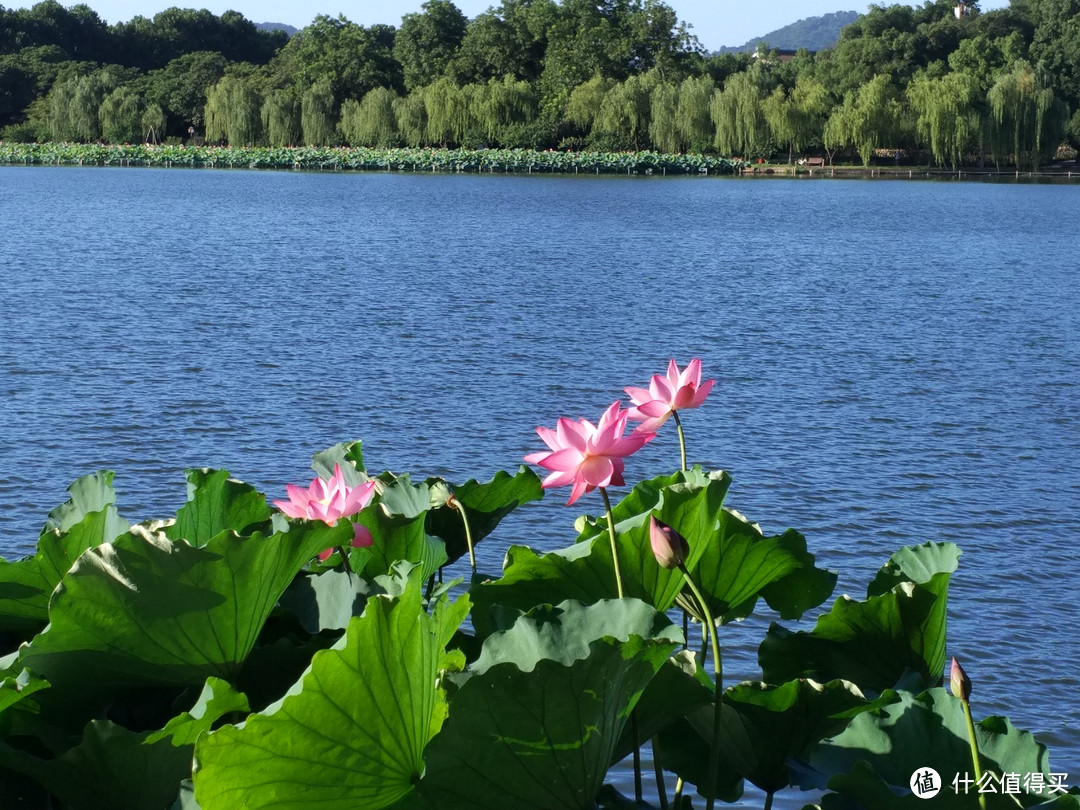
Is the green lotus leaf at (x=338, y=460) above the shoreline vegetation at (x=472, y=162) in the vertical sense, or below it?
below

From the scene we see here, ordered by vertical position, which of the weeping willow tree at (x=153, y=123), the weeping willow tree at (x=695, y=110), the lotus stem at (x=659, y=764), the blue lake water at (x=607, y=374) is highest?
the weeping willow tree at (x=153, y=123)

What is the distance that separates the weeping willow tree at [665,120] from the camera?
53562 mm

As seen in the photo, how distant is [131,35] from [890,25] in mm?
56017

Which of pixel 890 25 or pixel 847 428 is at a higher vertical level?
pixel 890 25

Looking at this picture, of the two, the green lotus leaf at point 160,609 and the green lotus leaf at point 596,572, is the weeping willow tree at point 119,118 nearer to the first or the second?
the green lotus leaf at point 596,572

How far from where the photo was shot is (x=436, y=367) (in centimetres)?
1023

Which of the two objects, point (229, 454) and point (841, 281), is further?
point (841, 281)

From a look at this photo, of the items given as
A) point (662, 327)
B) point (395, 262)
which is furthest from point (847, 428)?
point (395, 262)

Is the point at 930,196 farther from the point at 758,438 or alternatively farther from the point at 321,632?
the point at 321,632

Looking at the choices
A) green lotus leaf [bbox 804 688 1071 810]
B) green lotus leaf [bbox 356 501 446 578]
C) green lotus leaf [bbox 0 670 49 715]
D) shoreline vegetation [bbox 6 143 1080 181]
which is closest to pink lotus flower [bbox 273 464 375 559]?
green lotus leaf [bbox 356 501 446 578]

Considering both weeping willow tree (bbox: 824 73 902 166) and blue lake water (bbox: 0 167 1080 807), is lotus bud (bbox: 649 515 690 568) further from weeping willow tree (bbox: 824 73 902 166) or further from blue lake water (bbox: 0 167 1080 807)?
weeping willow tree (bbox: 824 73 902 166)

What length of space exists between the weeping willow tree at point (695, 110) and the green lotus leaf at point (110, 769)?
52.6 m

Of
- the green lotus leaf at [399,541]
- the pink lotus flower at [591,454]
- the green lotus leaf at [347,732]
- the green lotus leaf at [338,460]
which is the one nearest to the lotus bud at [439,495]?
the green lotus leaf at [338,460]

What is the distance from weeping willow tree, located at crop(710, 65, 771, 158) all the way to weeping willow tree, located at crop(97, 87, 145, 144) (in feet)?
115
